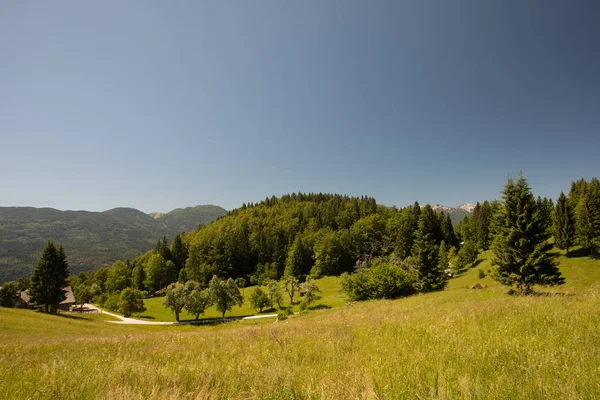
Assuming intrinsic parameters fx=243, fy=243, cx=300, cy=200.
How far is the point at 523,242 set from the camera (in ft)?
66.5

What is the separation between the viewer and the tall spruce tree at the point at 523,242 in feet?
65.8

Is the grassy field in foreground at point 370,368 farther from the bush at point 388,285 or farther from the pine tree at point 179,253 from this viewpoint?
the pine tree at point 179,253

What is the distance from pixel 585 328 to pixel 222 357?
8911 mm

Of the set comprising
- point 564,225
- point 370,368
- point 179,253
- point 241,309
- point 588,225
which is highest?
point 564,225

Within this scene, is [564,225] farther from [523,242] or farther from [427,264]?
[523,242]

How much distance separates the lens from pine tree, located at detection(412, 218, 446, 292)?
36938 mm

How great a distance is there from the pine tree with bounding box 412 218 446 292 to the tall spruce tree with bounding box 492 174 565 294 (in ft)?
51.5

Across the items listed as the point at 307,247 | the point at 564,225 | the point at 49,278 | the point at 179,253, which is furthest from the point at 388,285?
the point at 179,253

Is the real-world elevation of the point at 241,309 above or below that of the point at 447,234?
below

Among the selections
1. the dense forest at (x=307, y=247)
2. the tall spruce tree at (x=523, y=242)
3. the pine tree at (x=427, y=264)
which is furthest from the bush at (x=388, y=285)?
the dense forest at (x=307, y=247)

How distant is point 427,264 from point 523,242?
745 inches

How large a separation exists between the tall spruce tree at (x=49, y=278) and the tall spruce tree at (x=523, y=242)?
226 ft

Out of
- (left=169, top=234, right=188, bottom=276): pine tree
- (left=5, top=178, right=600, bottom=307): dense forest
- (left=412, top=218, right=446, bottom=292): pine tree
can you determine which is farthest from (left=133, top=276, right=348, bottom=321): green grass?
(left=169, top=234, right=188, bottom=276): pine tree

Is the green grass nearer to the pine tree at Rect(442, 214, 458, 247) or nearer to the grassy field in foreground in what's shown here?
the grassy field in foreground
